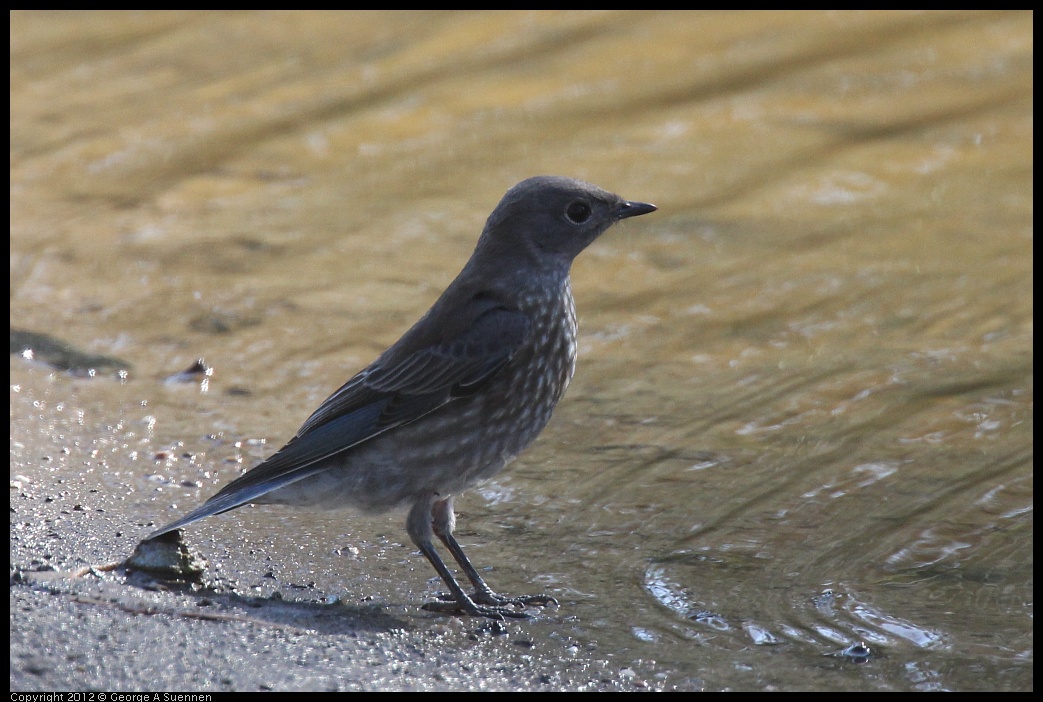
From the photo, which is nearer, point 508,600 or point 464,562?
point 508,600

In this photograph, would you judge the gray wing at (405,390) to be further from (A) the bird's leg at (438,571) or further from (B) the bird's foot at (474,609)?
(B) the bird's foot at (474,609)

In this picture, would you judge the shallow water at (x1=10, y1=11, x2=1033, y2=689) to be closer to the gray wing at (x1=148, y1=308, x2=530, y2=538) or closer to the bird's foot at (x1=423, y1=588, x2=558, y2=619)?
the bird's foot at (x1=423, y1=588, x2=558, y2=619)

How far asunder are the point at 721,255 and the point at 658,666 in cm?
461

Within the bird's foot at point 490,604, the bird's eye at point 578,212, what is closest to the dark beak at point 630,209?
the bird's eye at point 578,212

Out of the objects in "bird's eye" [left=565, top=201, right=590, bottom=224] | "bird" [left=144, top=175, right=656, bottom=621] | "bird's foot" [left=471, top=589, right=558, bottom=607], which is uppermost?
"bird's eye" [left=565, top=201, right=590, bottom=224]

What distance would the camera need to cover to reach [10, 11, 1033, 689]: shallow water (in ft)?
17.2

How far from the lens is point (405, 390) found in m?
5.53

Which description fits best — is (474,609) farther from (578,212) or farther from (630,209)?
(630,209)

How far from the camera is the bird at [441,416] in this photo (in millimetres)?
5367

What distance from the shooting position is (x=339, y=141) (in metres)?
10.8

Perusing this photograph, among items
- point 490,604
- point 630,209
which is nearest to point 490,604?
point 490,604

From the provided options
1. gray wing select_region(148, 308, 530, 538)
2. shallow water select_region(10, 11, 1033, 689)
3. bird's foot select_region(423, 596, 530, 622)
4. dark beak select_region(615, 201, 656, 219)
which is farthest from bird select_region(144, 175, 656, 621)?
dark beak select_region(615, 201, 656, 219)

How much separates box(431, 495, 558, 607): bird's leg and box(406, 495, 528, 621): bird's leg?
0.03m

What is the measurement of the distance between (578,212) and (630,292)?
252 centimetres
